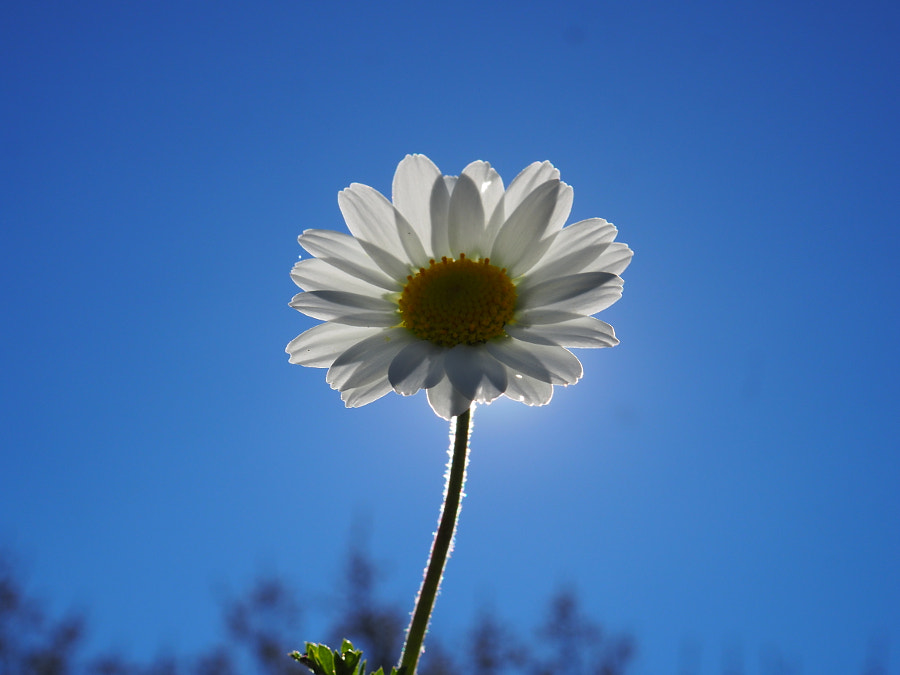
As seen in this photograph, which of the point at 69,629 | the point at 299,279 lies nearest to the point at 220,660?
the point at 69,629

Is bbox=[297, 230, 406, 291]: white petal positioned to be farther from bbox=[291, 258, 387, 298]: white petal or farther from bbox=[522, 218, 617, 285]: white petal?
bbox=[522, 218, 617, 285]: white petal

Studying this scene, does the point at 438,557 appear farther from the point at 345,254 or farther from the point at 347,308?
the point at 345,254

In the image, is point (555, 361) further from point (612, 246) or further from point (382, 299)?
point (382, 299)

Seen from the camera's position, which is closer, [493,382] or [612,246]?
[493,382]

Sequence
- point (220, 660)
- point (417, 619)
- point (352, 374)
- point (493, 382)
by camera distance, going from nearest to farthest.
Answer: point (417, 619)
point (493, 382)
point (352, 374)
point (220, 660)

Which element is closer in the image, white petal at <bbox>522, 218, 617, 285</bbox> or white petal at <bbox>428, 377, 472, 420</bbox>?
white petal at <bbox>428, 377, 472, 420</bbox>

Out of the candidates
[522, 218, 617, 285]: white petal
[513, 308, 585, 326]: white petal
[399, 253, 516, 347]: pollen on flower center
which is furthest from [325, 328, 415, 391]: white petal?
[522, 218, 617, 285]: white petal

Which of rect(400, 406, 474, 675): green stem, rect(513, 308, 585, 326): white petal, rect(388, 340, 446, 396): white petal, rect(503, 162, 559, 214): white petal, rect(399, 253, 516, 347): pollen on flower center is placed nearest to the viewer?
rect(400, 406, 474, 675): green stem

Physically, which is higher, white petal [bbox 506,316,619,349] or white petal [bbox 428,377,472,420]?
white petal [bbox 506,316,619,349]
